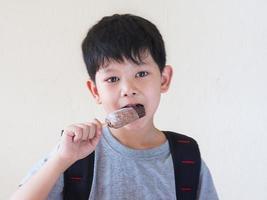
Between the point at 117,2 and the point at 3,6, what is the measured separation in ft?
1.07

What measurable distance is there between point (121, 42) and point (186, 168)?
0.27m

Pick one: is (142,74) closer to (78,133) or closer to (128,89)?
(128,89)

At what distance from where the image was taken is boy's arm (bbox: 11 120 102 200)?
61 centimetres

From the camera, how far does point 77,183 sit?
2.22 ft

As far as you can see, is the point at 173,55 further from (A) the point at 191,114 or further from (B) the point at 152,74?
(B) the point at 152,74

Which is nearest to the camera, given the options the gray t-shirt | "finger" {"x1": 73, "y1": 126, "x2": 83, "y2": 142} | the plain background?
"finger" {"x1": 73, "y1": 126, "x2": 83, "y2": 142}

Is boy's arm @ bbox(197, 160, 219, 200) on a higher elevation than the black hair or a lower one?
lower

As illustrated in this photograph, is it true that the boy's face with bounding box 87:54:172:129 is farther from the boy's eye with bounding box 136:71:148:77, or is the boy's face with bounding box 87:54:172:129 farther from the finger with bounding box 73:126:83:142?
the finger with bounding box 73:126:83:142

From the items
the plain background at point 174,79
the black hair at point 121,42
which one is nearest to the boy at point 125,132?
the black hair at point 121,42

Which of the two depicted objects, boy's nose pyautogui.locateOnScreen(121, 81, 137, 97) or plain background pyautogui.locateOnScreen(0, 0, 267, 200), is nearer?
boy's nose pyautogui.locateOnScreen(121, 81, 137, 97)

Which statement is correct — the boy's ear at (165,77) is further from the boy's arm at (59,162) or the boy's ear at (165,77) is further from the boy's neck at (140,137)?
the boy's arm at (59,162)

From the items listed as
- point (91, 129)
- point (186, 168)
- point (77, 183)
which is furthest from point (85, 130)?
point (186, 168)

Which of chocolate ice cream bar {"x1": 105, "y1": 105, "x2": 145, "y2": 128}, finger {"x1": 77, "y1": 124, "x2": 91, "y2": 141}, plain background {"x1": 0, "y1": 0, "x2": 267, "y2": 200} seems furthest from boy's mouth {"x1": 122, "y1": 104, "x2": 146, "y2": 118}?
plain background {"x1": 0, "y1": 0, "x2": 267, "y2": 200}

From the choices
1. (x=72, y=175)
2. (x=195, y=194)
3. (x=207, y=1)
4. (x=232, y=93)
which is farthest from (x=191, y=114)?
(x=72, y=175)
